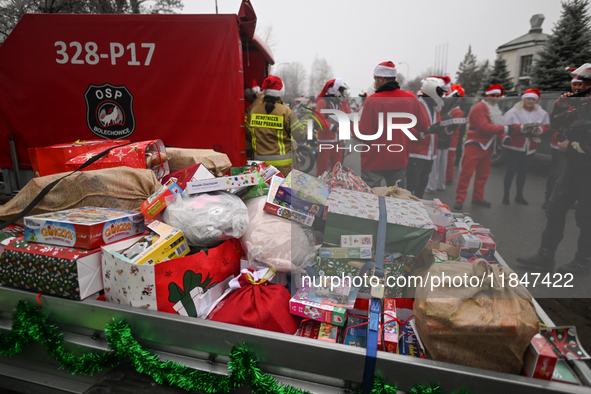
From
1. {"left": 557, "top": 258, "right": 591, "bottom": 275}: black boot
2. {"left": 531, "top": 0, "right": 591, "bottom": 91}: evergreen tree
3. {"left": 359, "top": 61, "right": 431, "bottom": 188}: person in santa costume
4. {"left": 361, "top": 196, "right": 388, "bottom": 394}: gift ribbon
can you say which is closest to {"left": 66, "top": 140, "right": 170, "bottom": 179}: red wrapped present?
{"left": 359, "top": 61, "right": 431, "bottom": 188}: person in santa costume

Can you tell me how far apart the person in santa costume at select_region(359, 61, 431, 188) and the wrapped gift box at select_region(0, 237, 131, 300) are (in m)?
1.39

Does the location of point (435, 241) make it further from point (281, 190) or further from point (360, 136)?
point (281, 190)

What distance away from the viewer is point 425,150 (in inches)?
59.0

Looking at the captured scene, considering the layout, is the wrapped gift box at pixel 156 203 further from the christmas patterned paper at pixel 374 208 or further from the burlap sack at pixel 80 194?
the christmas patterned paper at pixel 374 208

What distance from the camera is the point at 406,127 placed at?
4.86 ft

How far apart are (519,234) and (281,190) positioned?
121 centimetres

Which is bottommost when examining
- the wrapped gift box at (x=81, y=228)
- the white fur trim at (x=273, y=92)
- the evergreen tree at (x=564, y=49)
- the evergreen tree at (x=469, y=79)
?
the wrapped gift box at (x=81, y=228)

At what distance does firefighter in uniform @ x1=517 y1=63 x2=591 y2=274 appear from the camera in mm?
1410

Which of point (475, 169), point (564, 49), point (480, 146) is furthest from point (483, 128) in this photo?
point (564, 49)

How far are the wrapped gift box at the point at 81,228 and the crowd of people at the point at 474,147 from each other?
3.50 feet

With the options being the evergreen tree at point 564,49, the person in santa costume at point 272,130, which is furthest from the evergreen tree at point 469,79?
the person in santa costume at point 272,130

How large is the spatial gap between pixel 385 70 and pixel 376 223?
1.95m

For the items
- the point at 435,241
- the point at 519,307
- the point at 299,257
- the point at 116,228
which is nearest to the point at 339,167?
the point at 299,257

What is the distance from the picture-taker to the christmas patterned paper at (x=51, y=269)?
143 cm
